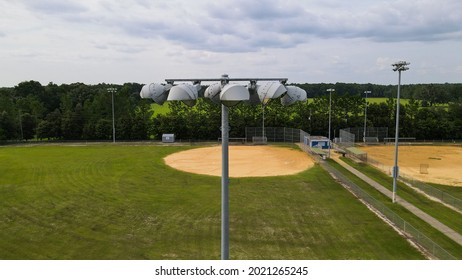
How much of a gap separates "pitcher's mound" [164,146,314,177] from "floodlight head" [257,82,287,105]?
35058 millimetres

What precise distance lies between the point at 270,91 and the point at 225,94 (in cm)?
127

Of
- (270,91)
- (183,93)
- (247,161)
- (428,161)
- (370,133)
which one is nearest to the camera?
(183,93)

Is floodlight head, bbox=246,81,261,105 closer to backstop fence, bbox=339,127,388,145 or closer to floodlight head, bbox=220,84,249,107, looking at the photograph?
floodlight head, bbox=220,84,249,107

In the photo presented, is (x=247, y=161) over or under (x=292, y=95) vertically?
under

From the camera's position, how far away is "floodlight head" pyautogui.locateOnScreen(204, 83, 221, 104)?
870 centimetres

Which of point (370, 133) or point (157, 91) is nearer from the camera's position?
point (157, 91)

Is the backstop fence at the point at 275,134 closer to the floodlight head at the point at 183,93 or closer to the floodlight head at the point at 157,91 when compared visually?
the floodlight head at the point at 157,91

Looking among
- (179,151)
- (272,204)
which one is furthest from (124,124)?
(272,204)

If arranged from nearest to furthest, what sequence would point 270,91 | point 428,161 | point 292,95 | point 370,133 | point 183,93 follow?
point 183,93, point 270,91, point 292,95, point 428,161, point 370,133

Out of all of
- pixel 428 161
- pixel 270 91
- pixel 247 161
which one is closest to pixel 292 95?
pixel 270 91

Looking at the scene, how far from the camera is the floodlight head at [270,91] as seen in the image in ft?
27.4

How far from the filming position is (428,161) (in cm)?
5553

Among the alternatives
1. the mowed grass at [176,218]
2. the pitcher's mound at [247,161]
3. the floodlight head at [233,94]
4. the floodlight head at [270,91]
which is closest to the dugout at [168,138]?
the pitcher's mound at [247,161]

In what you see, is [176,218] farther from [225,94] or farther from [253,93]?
[225,94]
